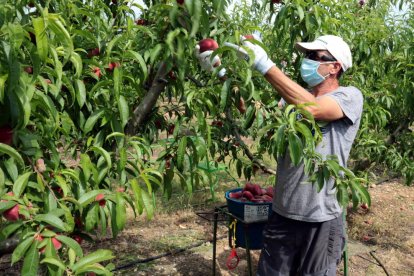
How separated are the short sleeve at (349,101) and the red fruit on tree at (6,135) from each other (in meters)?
1.39

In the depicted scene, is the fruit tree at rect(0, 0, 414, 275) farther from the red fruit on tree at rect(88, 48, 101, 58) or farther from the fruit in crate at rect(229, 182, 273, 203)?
the fruit in crate at rect(229, 182, 273, 203)

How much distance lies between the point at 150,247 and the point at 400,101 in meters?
2.34

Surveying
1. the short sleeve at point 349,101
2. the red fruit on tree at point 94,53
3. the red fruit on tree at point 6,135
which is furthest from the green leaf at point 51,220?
the short sleeve at point 349,101

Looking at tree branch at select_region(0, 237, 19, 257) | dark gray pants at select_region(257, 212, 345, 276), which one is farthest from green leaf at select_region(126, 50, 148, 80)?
dark gray pants at select_region(257, 212, 345, 276)

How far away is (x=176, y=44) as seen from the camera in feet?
4.67

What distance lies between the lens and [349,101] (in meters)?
2.08

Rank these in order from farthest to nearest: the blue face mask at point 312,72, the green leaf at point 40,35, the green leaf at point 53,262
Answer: the blue face mask at point 312,72, the green leaf at point 53,262, the green leaf at point 40,35

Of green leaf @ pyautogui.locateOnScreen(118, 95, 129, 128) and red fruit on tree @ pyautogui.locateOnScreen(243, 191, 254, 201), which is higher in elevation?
green leaf @ pyautogui.locateOnScreen(118, 95, 129, 128)

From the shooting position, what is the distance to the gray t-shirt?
6.95ft

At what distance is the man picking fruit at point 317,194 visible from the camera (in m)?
2.13

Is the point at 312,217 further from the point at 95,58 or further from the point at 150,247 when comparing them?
the point at 150,247

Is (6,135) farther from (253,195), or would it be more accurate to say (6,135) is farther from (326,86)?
(253,195)

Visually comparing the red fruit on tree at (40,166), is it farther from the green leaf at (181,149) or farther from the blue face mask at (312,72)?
the blue face mask at (312,72)

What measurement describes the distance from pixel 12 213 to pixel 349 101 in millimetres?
1539
